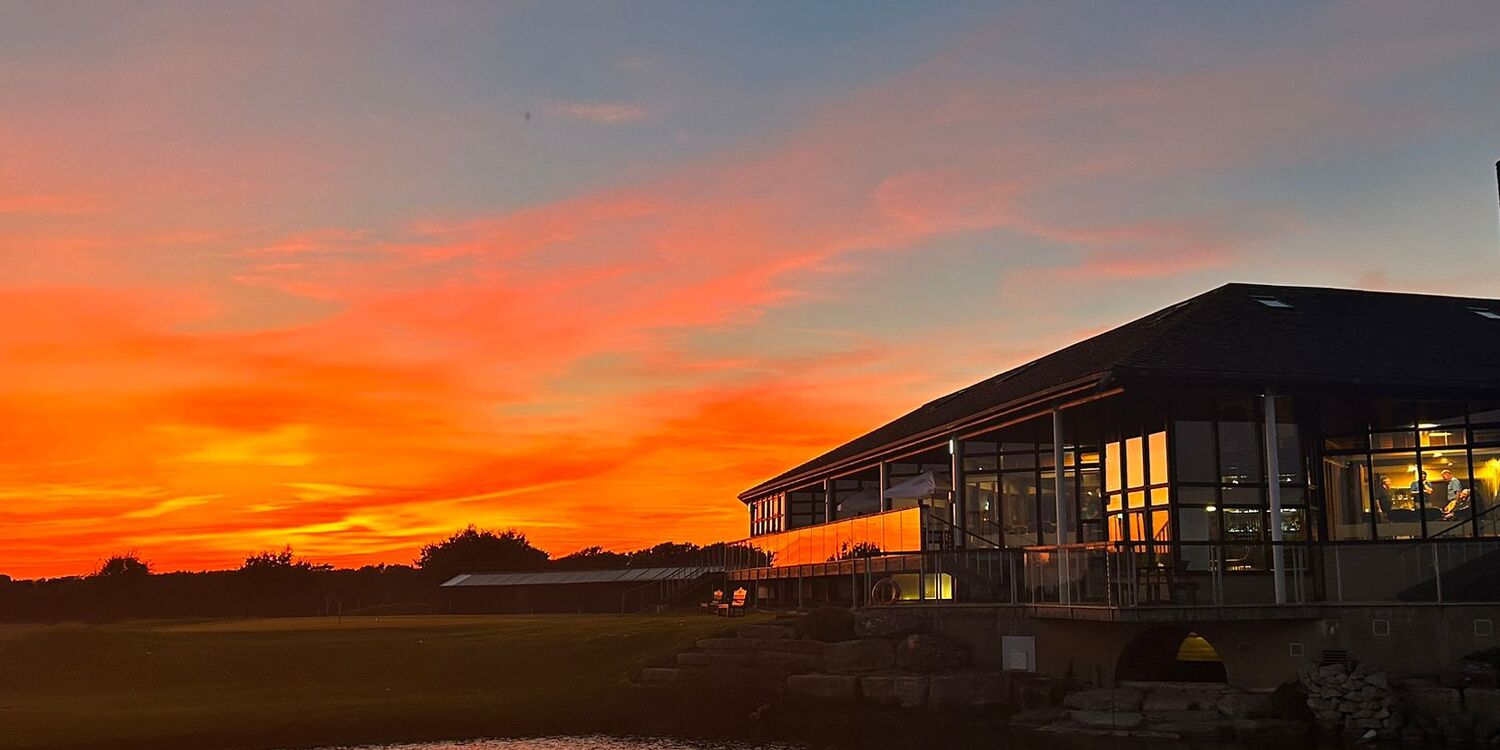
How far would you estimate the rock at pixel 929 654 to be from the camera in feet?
86.6

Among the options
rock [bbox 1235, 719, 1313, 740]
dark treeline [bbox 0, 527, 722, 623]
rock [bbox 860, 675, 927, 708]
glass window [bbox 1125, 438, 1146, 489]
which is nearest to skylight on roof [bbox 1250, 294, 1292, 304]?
glass window [bbox 1125, 438, 1146, 489]

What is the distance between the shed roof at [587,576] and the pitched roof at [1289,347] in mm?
23173

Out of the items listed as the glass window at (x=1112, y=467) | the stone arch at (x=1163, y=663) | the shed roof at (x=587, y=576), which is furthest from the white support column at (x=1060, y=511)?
the shed roof at (x=587, y=576)

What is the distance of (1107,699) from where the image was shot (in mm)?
23719

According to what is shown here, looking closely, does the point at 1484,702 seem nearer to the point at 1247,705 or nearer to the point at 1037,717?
the point at 1247,705

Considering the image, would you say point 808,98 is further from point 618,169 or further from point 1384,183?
point 1384,183

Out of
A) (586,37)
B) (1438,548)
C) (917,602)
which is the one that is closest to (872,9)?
(586,37)

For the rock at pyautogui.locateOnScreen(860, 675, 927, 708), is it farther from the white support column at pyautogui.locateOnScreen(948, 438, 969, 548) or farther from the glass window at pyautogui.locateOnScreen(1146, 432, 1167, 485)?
the white support column at pyautogui.locateOnScreen(948, 438, 969, 548)

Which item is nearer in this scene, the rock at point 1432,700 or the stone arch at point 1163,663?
the rock at point 1432,700

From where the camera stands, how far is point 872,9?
24.2 meters

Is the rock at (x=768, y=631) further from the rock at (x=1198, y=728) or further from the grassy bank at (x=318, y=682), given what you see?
the rock at (x=1198, y=728)

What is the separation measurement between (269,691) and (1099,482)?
19924mm

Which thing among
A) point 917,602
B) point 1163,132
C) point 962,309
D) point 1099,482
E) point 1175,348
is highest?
point 1163,132

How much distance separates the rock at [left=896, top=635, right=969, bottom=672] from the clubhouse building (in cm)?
52
